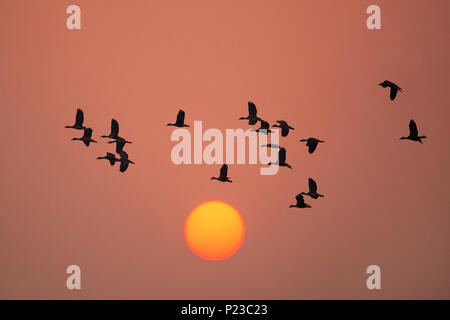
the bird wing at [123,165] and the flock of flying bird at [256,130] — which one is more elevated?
the flock of flying bird at [256,130]

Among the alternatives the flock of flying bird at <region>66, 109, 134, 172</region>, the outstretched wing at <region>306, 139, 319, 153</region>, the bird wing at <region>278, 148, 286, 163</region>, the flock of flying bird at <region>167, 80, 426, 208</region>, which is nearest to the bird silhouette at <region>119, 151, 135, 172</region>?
the flock of flying bird at <region>66, 109, 134, 172</region>

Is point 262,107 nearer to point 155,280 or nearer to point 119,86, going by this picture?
point 119,86

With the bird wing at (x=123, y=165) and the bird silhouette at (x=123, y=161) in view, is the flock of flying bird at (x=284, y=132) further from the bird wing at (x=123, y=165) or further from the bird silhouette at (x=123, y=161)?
the bird wing at (x=123, y=165)

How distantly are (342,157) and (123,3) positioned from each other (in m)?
3.89

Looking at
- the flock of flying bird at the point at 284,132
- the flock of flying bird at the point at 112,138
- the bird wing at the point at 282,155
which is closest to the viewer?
the flock of flying bird at the point at 112,138

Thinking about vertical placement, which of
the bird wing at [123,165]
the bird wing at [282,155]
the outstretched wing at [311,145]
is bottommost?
the bird wing at [123,165]

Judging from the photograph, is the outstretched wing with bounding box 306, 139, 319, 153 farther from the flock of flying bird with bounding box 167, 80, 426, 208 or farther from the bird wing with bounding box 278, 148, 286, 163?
the bird wing with bounding box 278, 148, 286, 163

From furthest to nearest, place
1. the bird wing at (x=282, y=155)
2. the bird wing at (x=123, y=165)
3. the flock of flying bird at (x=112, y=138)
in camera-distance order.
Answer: the bird wing at (x=123, y=165), the bird wing at (x=282, y=155), the flock of flying bird at (x=112, y=138)

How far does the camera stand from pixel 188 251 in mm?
9406

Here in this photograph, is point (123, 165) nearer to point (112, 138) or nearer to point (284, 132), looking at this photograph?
point (112, 138)

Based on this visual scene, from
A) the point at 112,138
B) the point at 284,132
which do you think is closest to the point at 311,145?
the point at 284,132

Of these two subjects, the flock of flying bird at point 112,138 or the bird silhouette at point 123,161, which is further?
the bird silhouette at point 123,161

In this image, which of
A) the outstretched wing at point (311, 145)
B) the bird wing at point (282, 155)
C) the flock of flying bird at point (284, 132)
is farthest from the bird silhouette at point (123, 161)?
the outstretched wing at point (311, 145)
